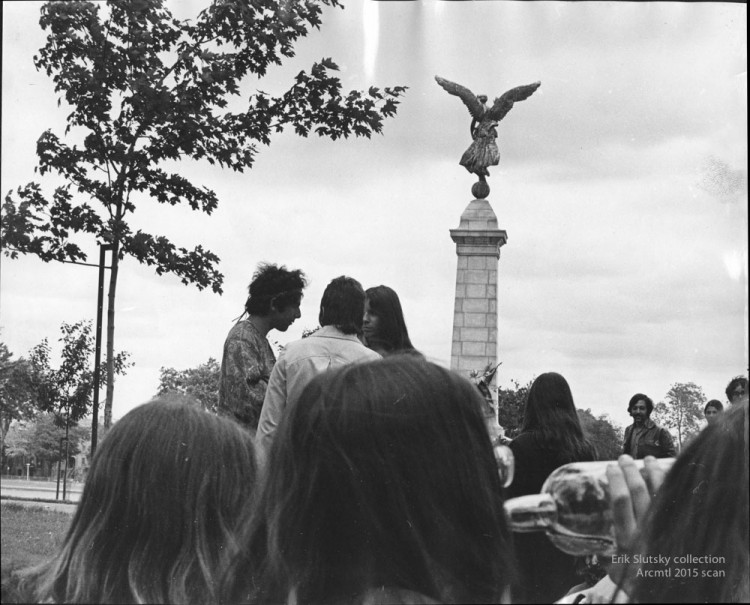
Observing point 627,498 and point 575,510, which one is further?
point 575,510

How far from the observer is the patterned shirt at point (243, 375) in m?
3.00

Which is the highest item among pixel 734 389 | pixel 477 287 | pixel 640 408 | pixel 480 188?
pixel 480 188

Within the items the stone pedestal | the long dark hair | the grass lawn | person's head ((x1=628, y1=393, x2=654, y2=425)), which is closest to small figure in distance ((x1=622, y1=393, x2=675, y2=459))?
person's head ((x1=628, y1=393, x2=654, y2=425))

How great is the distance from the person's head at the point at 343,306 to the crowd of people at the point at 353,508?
1.33 meters

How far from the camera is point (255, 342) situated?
3039 mm

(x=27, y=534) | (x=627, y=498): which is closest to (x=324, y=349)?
(x=27, y=534)

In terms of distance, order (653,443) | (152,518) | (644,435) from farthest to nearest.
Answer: (644,435) → (653,443) → (152,518)

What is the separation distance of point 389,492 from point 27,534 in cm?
107

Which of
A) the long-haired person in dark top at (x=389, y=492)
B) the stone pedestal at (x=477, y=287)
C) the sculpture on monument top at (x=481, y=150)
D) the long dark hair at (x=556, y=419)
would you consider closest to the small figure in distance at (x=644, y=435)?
the long dark hair at (x=556, y=419)

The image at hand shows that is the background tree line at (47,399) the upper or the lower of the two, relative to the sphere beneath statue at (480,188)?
lower

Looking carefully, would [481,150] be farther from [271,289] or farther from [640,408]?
[271,289]

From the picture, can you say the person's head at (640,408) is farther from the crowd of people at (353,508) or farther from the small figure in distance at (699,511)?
the small figure in distance at (699,511)

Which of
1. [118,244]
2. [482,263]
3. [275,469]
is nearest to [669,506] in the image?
[275,469]

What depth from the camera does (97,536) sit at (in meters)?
1.31
